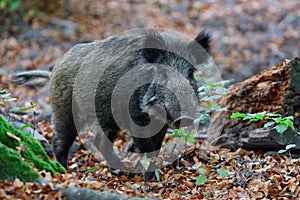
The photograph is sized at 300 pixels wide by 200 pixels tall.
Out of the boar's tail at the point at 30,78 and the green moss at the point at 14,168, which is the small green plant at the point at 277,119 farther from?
the boar's tail at the point at 30,78

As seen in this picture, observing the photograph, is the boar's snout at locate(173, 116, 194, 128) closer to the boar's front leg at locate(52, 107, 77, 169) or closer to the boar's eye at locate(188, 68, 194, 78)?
the boar's eye at locate(188, 68, 194, 78)

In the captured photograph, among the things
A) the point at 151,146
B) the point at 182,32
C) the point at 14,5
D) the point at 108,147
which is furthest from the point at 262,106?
the point at 14,5

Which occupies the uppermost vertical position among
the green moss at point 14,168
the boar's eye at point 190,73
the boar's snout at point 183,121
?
the boar's eye at point 190,73

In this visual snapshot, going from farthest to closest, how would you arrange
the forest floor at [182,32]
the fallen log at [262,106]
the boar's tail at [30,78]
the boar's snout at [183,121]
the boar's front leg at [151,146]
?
the boar's tail at [30,78]
the fallen log at [262,106]
the boar's front leg at [151,146]
the forest floor at [182,32]
the boar's snout at [183,121]

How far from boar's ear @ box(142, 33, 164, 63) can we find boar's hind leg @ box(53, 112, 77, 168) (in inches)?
52.8

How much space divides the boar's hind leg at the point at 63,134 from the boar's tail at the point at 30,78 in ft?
2.26

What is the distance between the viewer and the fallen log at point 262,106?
576cm

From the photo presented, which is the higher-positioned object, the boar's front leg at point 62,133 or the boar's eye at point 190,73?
the boar's eye at point 190,73

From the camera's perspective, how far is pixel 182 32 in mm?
12859

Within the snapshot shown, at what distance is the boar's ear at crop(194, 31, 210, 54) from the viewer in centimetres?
561

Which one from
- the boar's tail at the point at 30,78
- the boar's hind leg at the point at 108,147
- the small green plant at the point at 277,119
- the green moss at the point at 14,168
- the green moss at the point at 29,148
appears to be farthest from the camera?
the boar's tail at the point at 30,78

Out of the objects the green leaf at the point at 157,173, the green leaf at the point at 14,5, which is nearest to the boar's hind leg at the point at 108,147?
the green leaf at the point at 157,173

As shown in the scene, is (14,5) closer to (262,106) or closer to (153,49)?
(153,49)

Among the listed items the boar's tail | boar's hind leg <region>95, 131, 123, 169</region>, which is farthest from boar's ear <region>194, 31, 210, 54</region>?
the boar's tail
